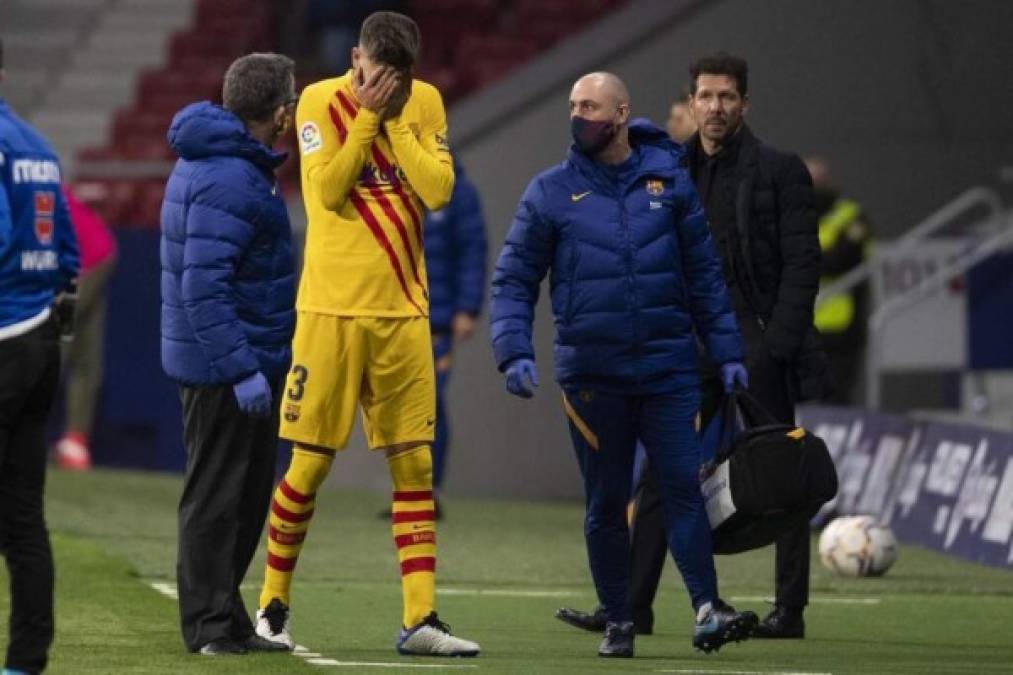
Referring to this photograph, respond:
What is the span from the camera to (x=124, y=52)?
23.8 metres

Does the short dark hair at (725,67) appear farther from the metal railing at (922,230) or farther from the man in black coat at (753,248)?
the metal railing at (922,230)

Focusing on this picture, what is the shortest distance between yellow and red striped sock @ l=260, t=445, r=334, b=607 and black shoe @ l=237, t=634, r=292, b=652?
16 cm

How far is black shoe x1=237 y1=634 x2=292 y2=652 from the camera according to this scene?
8406mm

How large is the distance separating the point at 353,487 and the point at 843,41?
15.2ft

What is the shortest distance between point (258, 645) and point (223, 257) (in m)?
1.32

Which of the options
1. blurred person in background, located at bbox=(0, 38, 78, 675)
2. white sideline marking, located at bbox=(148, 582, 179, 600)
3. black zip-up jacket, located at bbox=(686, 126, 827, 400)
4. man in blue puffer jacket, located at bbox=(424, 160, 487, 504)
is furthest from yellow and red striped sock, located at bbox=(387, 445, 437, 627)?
man in blue puffer jacket, located at bbox=(424, 160, 487, 504)

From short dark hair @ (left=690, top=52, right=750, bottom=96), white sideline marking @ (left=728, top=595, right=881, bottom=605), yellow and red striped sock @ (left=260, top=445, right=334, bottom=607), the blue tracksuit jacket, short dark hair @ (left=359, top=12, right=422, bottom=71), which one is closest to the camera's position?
the blue tracksuit jacket

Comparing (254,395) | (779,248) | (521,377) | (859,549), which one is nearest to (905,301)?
(859,549)

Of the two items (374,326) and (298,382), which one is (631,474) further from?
(298,382)

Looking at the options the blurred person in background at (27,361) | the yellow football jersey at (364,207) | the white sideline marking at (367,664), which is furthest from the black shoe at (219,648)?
the blurred person in background at (27,361)

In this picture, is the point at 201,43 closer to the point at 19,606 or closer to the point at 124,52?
the point at 124,52

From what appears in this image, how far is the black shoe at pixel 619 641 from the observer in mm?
8570

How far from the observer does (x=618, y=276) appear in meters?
8.38

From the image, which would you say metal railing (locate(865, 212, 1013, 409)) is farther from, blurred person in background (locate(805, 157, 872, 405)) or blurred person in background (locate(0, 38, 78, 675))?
blurred person in background (locate(0, 38, 78, 675))
